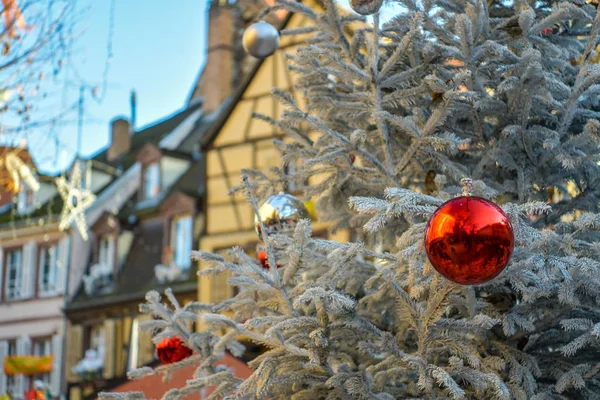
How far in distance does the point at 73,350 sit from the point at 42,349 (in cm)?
163

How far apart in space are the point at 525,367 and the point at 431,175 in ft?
4.31

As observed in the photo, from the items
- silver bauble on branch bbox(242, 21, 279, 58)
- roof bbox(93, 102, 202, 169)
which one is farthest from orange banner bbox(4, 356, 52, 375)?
silver bauble on branch bbox(242, 21, 279, 58)

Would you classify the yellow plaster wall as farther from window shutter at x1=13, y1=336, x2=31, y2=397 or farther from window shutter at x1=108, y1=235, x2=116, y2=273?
window shutter at x1=13, y1=336, x2=31, y2=397

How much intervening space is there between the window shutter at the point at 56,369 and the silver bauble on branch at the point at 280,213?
1883 centimetres

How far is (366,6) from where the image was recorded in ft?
15.5

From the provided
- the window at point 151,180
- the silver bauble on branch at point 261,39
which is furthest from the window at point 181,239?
the silver bauble on branch at point 261,39

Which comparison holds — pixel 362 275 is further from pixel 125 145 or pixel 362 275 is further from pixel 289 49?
pixel 125 145

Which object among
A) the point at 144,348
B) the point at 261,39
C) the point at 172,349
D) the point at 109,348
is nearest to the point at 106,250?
the point at 109,348

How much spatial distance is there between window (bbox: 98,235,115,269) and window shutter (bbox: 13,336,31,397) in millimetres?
3032

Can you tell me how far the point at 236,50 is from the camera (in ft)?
79.1

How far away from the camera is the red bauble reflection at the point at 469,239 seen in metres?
3.50

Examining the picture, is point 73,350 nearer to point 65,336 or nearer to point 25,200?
point 65,336

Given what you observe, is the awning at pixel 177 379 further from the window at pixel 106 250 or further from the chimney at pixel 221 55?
the chimney at pixel 221 55

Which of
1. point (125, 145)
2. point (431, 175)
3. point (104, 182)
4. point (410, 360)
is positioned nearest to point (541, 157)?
point (431, 175)
